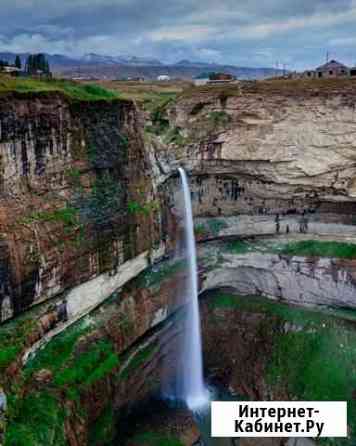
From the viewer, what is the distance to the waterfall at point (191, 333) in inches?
885

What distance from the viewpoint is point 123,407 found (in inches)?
778

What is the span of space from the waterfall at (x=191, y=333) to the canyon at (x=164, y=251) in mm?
535

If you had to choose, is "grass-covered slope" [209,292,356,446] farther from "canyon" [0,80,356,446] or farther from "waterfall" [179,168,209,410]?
"waterfall" [179,168,209,410]

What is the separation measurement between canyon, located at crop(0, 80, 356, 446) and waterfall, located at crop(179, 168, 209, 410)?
0.54 m

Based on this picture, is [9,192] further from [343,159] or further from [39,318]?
[343,159]

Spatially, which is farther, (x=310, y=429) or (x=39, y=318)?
(x=310, y=429)

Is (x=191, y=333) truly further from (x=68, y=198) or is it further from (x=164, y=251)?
(x=68, y=198)

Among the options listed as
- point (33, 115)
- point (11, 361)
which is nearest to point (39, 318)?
point (11, 361)

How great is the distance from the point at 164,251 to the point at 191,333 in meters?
4.24

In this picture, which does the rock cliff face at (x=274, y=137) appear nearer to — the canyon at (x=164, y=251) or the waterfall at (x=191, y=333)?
the canyon at (x=164, y=251)

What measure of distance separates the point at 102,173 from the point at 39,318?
5963 mm

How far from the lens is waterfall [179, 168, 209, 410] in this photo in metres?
22.5

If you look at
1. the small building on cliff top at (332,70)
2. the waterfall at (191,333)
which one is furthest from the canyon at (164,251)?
the small building on cliff top at (332,70)

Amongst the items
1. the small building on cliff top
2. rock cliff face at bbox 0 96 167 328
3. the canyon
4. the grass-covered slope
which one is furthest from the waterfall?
the small building on cliff top
